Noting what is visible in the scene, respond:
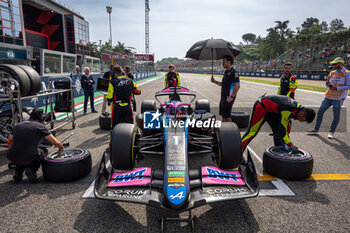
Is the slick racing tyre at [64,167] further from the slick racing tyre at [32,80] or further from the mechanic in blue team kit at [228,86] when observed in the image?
the mechanic in blue team kit at [228,86]

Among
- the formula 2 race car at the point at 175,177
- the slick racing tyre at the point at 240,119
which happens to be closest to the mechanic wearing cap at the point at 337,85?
the slick racing tyre at the point at 240,119

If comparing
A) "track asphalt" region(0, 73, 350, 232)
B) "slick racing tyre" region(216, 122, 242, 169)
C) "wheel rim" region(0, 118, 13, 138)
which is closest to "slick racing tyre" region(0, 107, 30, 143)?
"wheel rim" region(0, 118, 13, 138)

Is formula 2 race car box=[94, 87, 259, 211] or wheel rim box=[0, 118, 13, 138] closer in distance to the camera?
formula 2 race car box=[94, 87, 259, 211]

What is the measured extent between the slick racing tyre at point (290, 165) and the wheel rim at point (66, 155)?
298 cm

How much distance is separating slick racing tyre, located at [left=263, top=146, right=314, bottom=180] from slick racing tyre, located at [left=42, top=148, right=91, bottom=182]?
9.43 ft

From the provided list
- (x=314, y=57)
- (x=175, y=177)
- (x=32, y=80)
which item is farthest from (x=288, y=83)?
(x=314, y=57)

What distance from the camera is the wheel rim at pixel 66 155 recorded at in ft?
10.8

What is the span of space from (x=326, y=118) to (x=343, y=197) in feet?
19.8

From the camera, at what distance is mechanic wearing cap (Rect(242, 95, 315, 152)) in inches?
135

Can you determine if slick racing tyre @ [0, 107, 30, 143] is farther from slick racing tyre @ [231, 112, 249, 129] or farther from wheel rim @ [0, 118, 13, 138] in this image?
slick racing tyre @ [231, 112, 249, 129]

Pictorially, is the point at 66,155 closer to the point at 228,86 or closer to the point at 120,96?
the point at 120,96

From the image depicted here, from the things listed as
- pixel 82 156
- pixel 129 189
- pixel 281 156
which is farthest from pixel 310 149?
pixel 82 156

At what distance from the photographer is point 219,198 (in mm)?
2314

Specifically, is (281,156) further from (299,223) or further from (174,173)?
(174,173)
